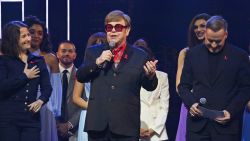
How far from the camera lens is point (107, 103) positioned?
5316mm

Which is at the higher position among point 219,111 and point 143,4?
point 143,4

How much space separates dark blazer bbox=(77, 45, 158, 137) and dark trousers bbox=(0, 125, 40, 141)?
0.86 metres

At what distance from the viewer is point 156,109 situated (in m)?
7.19

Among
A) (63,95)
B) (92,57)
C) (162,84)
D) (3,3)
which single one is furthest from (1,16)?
(92,57)

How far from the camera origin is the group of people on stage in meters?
5.33

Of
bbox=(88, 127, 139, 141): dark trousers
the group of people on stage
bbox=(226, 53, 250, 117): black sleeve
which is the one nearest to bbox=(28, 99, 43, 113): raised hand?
the group of people on stage

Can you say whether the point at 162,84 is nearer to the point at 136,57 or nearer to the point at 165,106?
→ the point at 165,106

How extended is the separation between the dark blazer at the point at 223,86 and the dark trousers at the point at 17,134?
Result: 1.45 m

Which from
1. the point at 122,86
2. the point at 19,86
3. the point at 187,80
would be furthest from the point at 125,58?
the point at 19,86

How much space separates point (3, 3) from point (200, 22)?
9.84 feet

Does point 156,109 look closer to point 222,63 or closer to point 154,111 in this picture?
point 154,111

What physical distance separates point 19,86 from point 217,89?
72.5 inches

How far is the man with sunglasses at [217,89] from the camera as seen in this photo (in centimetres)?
575

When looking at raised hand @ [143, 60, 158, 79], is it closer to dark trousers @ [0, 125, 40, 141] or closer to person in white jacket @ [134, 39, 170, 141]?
dark trousers @ [0, 125, 40, 141]
